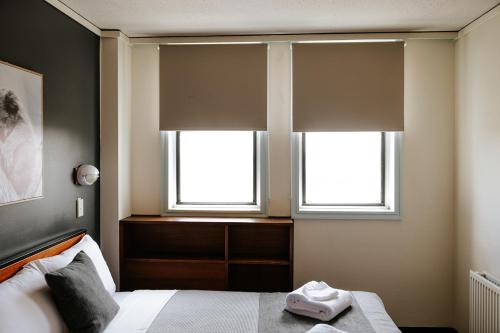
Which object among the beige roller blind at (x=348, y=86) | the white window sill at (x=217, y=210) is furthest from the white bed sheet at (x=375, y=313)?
the beige roller blind at (x=348, y=86)

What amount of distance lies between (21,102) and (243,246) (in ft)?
6.53

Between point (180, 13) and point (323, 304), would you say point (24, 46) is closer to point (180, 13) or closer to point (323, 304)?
point (180, 13)

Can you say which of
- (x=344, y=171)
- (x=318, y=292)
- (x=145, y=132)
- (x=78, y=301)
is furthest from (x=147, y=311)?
(x=344, y=171)

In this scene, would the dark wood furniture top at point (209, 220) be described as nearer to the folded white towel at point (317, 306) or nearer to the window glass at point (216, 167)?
the window glass at point (216, 167)

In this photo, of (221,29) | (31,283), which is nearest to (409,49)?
(221,29)

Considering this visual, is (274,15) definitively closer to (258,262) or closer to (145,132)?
(145,132)

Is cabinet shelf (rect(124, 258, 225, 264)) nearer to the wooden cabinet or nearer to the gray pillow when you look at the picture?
the wooden cabinet

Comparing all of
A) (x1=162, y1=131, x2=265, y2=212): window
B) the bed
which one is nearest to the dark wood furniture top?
(x1=162, y1=131, x2=265, y2=212): window

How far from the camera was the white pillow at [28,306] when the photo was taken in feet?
5.44

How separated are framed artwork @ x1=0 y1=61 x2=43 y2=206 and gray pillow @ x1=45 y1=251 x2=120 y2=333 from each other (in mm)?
501

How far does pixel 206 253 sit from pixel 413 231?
5.78 feet

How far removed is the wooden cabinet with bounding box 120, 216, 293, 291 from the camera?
9.93 feet

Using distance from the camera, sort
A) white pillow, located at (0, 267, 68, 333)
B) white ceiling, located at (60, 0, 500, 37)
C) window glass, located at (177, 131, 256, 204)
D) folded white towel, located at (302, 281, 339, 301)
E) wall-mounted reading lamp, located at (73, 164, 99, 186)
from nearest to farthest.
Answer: white pillow, located at (0, 267, 68, 333) < folded white towel, located at (302, 281, 339, 301) < white ceiling, located at (60, 0, 500, 37) < wall-mounted reading lamp, located at (73, 164, 99, 186) < window glass, located at (177, 131, 256, 204)

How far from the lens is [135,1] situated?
7.99 ft
